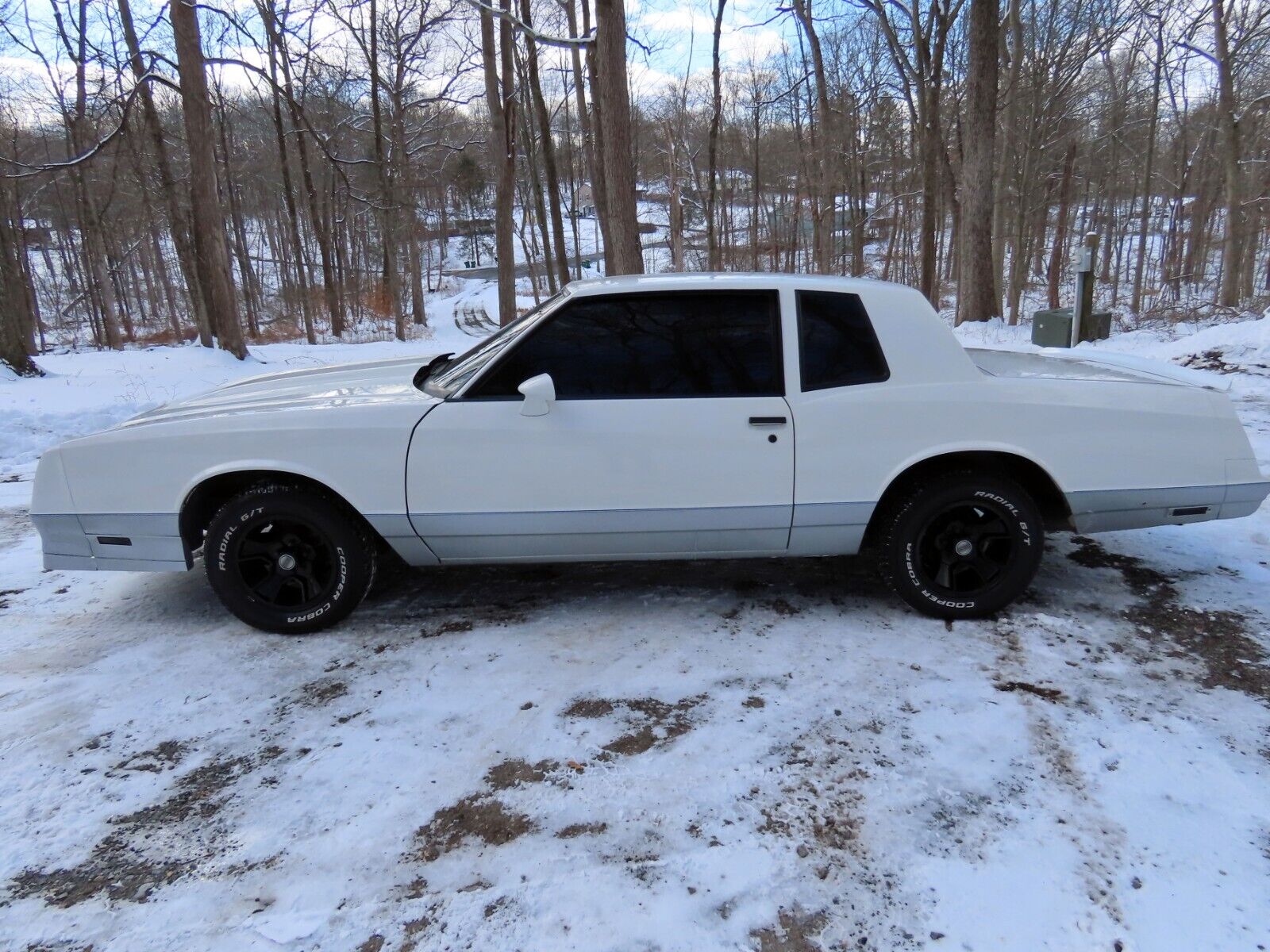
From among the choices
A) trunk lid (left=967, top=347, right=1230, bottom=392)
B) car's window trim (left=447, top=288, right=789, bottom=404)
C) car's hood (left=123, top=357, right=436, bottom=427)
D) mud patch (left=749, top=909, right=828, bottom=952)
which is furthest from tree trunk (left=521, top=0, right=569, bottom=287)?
mud patch (left=749, top=909, right=828, bottom=952)

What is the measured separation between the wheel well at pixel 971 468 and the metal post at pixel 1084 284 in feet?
32.4

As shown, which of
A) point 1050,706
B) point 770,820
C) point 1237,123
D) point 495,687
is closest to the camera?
point 770,820

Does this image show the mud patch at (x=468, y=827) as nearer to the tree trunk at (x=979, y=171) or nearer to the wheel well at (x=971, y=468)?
the wheel well at (x=971, y=468)

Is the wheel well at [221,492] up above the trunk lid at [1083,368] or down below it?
below

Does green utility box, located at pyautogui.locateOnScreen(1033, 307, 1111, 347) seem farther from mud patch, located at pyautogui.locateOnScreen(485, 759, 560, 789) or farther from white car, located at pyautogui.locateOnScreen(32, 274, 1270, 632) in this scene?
mud patch, located at pyautogui.locateOnScreen(485, 759, 560, 789)

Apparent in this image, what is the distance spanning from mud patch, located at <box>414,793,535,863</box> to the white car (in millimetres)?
1329

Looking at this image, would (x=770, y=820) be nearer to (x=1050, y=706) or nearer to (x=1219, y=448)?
(x=1050, y=706)

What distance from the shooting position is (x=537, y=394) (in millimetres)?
3205

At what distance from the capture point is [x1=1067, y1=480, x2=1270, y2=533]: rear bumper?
3377 millimetres

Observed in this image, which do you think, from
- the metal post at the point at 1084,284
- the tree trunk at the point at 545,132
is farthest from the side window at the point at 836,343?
the tree trunk at the point at 545,132

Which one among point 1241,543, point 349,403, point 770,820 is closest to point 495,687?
point 770,820

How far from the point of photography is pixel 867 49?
2933 cm

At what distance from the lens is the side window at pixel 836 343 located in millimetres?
3363

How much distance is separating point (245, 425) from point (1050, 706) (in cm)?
350
